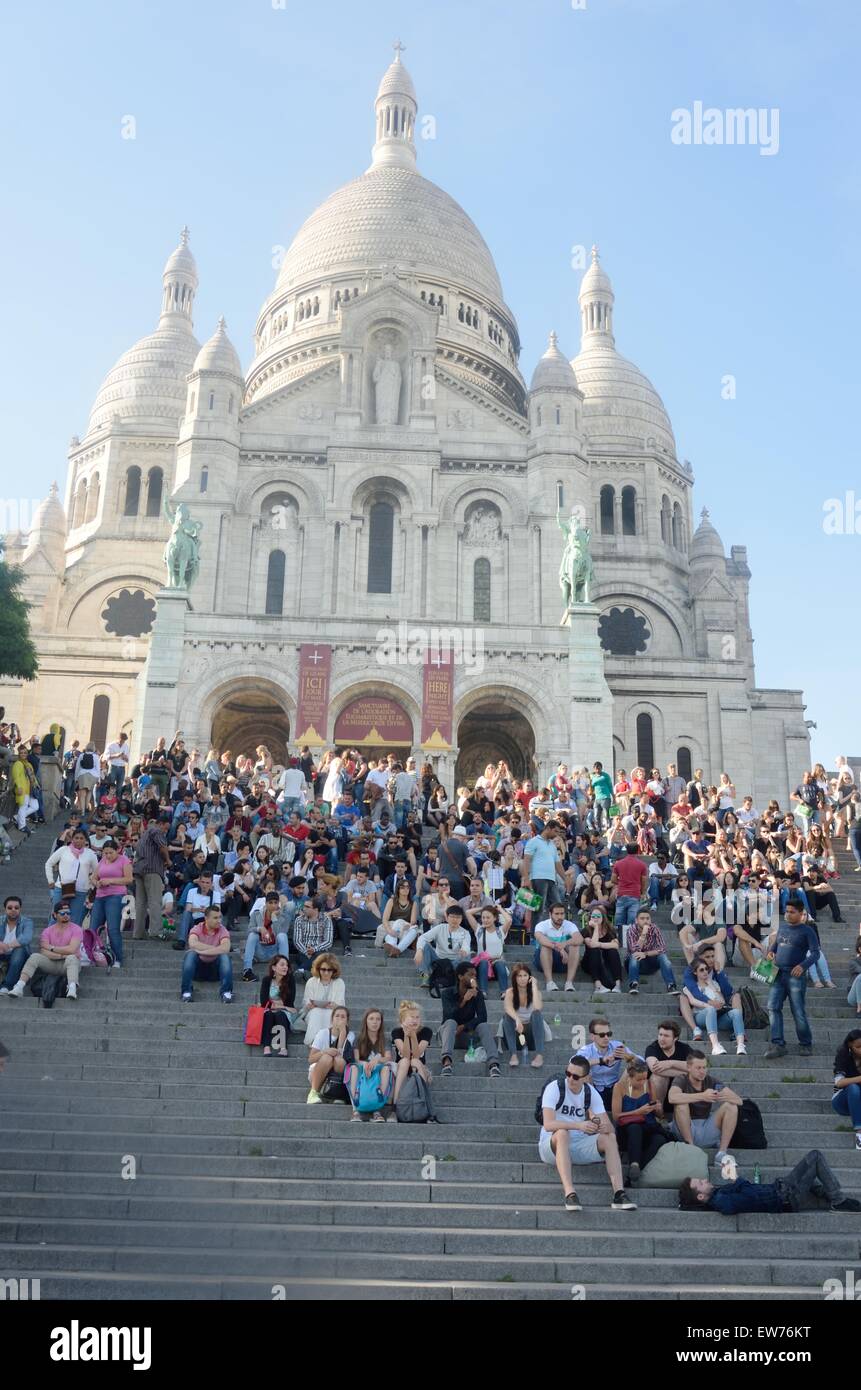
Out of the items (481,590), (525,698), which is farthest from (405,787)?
(481,590)

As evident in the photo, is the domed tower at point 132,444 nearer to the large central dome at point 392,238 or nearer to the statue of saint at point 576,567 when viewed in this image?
the large central dome at point 392,238

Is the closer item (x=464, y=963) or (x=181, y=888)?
(x=464, y=963)

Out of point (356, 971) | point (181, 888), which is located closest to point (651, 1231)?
point (356, 971)

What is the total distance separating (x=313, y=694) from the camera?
118 feet

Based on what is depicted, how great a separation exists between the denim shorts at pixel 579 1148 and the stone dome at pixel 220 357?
36273 millimetres

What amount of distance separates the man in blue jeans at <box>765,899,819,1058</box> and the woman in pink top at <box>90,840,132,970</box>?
307 inches

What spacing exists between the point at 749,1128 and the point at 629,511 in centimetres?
4449

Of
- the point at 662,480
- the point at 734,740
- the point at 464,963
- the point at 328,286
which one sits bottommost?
the point at 464,963

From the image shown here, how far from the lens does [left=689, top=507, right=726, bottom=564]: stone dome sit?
5375cm

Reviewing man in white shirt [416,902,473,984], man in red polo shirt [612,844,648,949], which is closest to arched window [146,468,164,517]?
man in red polo shirt [612,844,648,949]

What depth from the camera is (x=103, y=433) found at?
55.4 meters

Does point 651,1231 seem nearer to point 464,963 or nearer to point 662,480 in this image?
point 464,963

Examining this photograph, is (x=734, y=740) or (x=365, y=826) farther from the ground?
(x=734, y=740)
